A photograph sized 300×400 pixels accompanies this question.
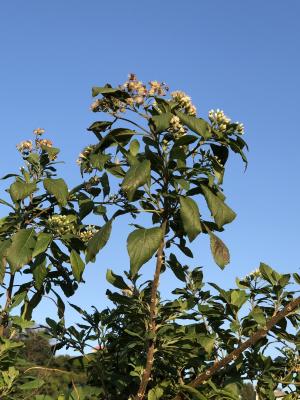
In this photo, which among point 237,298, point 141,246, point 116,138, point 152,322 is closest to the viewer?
point 141,246

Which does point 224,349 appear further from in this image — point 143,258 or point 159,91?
point 159,91

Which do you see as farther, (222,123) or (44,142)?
(44,142)

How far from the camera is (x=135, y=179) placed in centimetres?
325

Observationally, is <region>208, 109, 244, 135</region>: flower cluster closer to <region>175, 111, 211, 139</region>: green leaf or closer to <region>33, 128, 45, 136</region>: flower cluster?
<region>175, 111, 211, 139</region>: green leaf

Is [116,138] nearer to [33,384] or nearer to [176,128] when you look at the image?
[176,128]

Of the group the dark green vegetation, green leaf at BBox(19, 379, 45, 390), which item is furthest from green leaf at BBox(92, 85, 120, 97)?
green leaf at BBox(19, 379, 45, 390)

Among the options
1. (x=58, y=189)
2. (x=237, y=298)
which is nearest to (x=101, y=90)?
(x=58, y=189)

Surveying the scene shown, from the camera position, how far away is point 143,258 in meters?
3.09

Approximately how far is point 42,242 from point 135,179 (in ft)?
4.02

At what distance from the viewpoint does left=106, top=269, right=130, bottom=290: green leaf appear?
3.91m

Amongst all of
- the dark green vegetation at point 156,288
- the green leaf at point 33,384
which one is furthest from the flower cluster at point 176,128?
the green leaf at point 33,384

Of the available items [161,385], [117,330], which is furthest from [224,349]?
[117,330]

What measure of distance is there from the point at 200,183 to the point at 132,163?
18.3 inches

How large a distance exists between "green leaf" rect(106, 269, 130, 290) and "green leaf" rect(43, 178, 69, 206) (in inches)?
30.0
